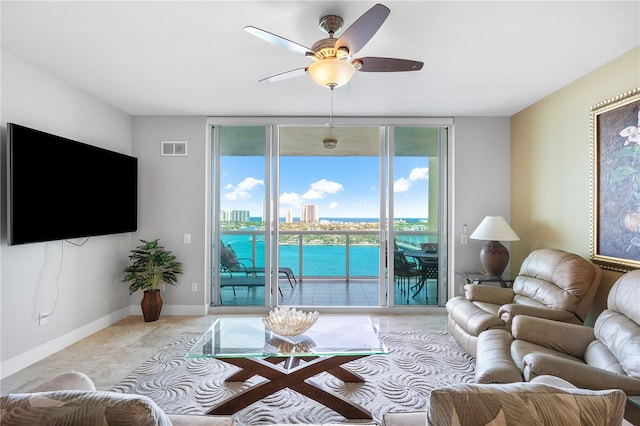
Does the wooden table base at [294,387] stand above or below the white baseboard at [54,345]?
above

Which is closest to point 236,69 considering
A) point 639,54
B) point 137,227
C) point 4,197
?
point 4,197

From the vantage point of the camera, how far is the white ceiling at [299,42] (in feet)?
6.91

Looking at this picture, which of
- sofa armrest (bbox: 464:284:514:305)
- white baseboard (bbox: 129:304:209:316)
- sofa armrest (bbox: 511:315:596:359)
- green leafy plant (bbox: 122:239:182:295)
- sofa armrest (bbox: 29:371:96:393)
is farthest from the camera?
white baseboard (bbox: 129:304:209:316)

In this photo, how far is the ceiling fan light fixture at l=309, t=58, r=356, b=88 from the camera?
2.01m

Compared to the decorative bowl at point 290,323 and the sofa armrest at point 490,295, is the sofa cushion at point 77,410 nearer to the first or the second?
the decorative bowl at point 290,323

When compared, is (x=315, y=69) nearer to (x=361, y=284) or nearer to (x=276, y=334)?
(x=276, y=334)

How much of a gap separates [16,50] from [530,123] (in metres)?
4.96

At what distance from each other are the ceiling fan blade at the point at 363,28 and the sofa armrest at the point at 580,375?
1.95 m

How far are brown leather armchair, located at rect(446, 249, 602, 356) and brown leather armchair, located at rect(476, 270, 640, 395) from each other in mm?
262

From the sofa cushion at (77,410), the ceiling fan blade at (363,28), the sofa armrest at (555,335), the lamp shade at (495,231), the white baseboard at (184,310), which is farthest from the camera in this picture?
the white baseboard at (184,310)

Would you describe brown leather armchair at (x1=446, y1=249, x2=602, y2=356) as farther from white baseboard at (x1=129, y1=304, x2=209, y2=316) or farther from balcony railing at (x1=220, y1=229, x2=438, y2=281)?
white baseboard at (x1=129, y1=304, x2=209, y2=316)

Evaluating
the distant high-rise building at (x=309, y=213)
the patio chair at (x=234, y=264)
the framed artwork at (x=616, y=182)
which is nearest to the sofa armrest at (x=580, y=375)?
the framed artwork at (x=616, y=182)

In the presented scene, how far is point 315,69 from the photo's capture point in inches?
80.7

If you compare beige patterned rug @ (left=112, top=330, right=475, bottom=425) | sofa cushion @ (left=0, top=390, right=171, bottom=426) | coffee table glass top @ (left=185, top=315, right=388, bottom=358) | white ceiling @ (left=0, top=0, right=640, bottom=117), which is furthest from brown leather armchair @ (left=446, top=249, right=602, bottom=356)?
sofa cushion @ (left=0, top=390, right=171, bottom=426)
